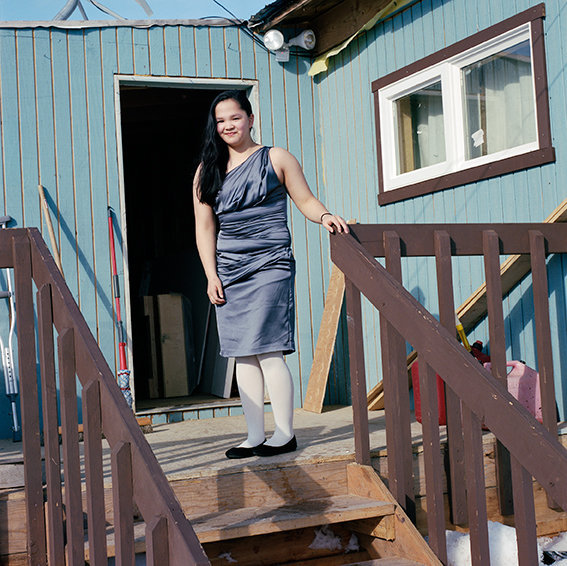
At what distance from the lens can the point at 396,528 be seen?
9.73 feet

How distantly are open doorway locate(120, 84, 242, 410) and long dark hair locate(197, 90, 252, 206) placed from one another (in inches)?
102

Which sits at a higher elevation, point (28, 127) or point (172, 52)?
point (172, 52)

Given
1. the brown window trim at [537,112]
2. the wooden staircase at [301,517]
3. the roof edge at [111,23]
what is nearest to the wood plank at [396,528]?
the wooden staircase at [301,517]

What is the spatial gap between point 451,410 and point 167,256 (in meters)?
5.29

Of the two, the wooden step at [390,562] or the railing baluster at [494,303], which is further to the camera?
the railing baluster at [494,303]

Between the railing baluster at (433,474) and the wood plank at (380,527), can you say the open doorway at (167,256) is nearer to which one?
the wood plank at (380,527)

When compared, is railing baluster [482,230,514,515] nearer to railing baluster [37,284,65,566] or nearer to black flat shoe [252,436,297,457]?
black flat shoe [252,436,297,457]

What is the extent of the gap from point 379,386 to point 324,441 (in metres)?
1.37

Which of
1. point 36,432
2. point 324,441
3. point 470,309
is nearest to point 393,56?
point 470,309

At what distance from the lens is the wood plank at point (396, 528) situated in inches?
111

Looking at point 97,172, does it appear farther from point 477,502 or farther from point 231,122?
point 477,502

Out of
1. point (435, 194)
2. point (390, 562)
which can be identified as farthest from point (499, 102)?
point (390, 562)

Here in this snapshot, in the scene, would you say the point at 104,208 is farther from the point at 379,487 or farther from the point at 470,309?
the point at 379,487

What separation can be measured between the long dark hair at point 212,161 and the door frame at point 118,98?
219 centimetres
